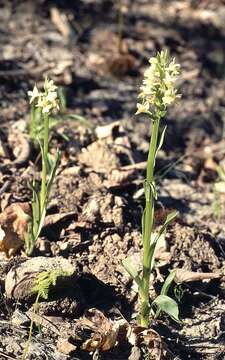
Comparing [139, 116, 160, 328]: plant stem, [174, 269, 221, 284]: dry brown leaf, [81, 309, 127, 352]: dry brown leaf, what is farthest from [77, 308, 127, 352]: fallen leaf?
[174, 269, 221, 284]: dry brown leaf

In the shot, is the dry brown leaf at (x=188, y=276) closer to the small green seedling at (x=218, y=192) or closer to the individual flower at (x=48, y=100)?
the small green seedling at (x=218, y=192)

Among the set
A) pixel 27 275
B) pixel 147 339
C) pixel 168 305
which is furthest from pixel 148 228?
pixel 27 275

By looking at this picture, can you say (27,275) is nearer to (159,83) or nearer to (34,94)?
(34,94)

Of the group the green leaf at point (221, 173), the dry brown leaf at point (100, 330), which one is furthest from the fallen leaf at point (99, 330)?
the green leaf at point (221, 173)

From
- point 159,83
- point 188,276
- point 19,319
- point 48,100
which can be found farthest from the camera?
point 188,276

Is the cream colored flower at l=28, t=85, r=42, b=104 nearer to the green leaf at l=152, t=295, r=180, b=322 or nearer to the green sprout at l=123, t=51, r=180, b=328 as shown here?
the green sprout at l=123, t=51, r=180, b=328
